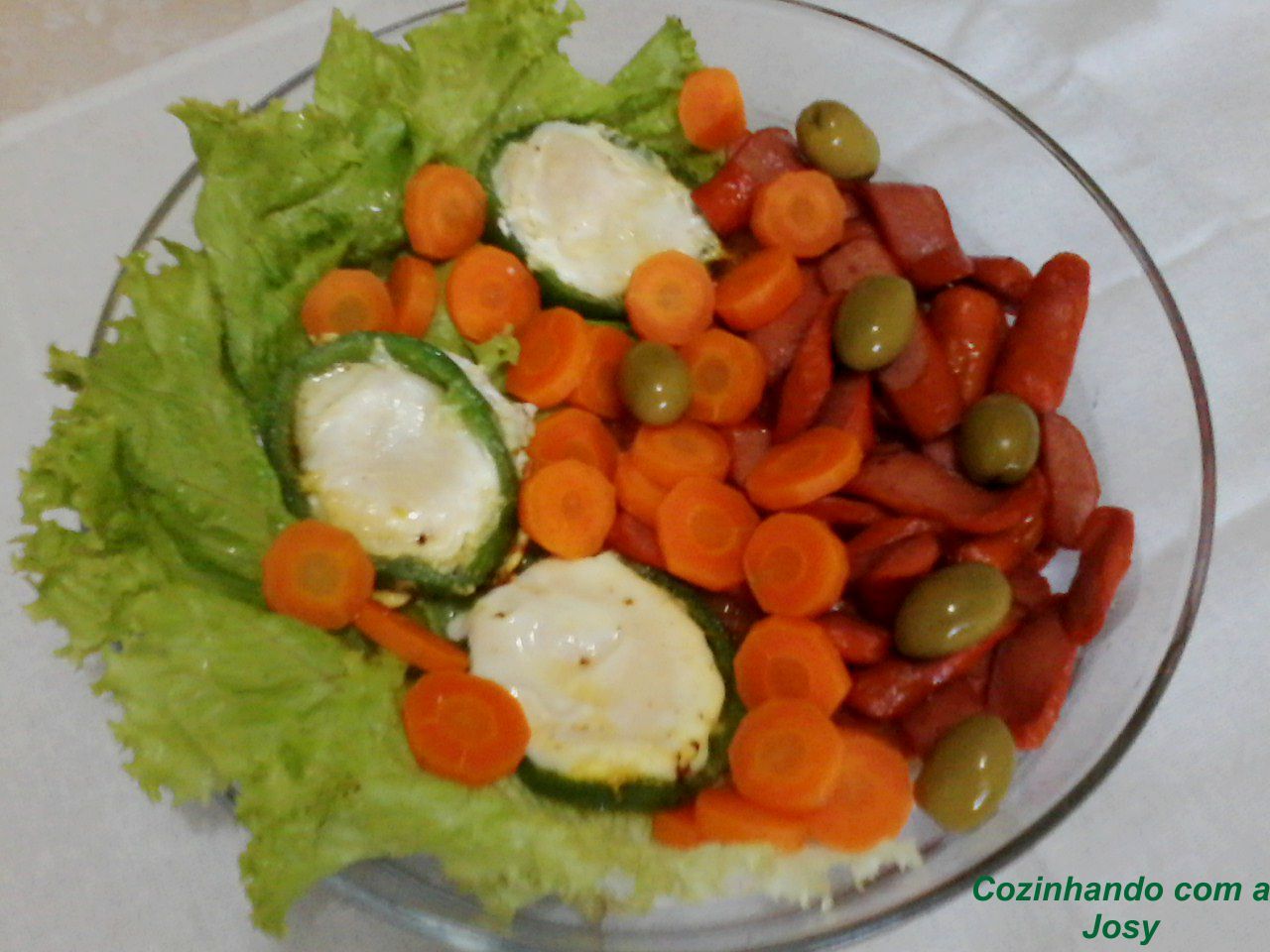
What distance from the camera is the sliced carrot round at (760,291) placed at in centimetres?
178

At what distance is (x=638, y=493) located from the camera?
66.3 inches

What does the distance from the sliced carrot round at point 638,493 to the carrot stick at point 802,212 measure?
Answer: 512 mm

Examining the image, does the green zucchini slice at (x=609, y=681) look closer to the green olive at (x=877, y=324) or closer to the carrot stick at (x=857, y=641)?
the carrot stick at (x=857, y=641)

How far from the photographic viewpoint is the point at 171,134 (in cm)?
217

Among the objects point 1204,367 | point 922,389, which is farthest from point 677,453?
point 1204,367

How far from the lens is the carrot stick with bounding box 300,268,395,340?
1687 millimetres

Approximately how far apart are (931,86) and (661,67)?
581 mm

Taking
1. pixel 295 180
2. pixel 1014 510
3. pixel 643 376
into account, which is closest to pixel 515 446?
pixel 643 376

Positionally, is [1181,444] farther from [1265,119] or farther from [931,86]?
[1265,119]

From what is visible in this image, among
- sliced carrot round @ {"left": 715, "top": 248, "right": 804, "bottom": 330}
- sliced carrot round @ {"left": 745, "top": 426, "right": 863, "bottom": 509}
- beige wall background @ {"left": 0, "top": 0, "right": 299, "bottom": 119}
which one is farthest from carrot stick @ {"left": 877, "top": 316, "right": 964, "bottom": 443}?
beige wall background @ {"left": 0, "top": 0, "right": 299, "bottom": 119}

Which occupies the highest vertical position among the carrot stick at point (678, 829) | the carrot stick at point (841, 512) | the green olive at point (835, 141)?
the green olive at point (835, 141)

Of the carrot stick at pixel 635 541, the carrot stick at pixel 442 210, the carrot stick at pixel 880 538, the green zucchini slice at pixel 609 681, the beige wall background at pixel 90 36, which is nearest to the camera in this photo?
the green zucchini slice at pixel 609 681

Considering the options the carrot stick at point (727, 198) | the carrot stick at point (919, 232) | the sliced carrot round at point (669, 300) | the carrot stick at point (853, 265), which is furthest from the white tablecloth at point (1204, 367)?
the sliced carrot round at point (669, 300)

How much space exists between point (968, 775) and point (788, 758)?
246 mm
